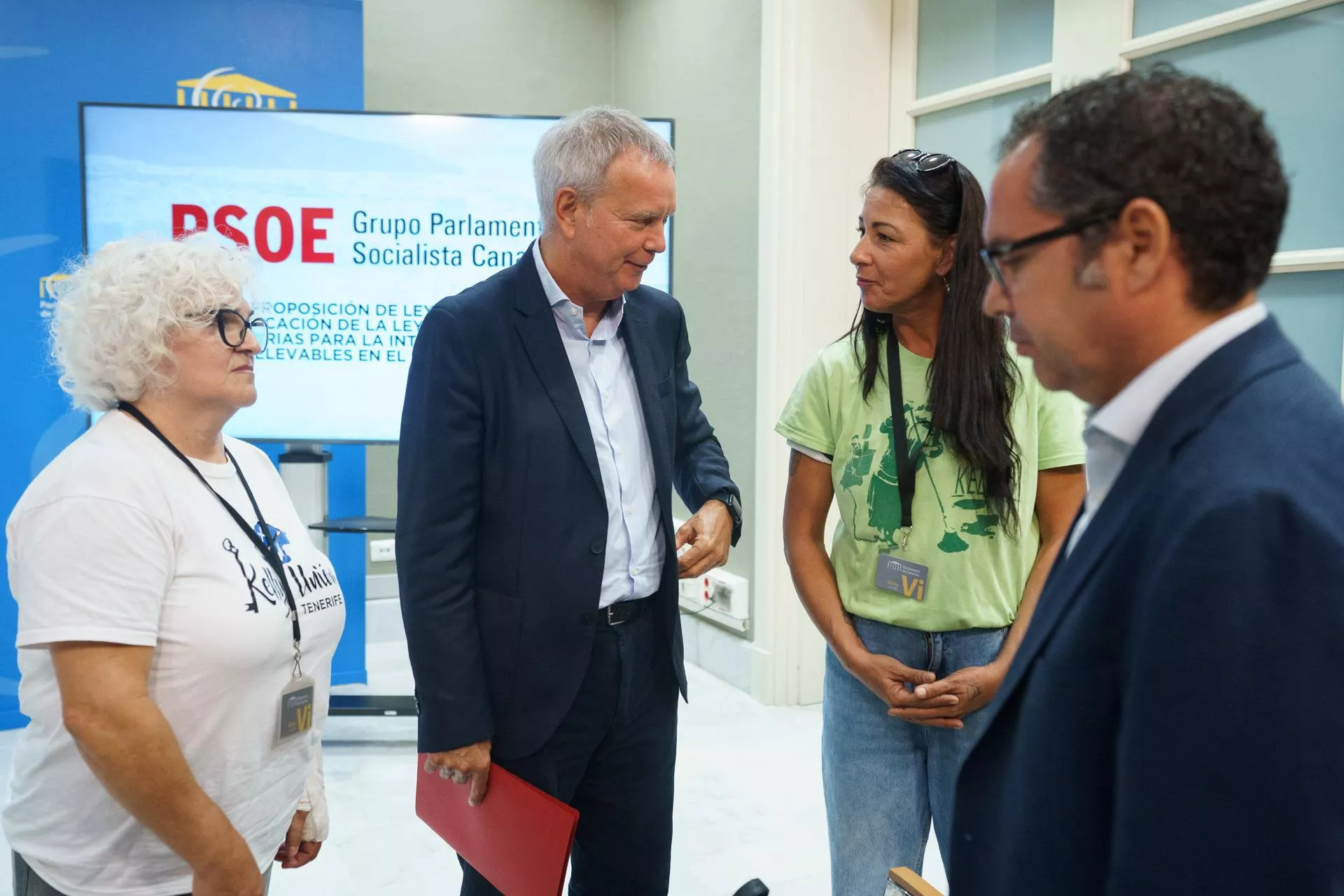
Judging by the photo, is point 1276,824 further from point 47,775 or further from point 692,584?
point 692,584

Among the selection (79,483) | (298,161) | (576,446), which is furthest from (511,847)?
(298,161)

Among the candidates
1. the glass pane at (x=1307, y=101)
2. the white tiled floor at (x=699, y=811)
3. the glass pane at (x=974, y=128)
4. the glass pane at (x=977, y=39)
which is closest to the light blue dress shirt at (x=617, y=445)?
the white tiled floor at (x=699, y=811)

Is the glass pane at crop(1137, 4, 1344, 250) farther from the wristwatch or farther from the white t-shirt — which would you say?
the white t-shirt

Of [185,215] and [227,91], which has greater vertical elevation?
[227,91]

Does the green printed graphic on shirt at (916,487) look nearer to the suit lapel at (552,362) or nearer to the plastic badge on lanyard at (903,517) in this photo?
the plastic badge on lanyard at (903,517)

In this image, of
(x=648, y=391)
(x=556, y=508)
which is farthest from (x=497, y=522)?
(x=648, y=391)

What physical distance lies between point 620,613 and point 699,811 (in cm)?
146

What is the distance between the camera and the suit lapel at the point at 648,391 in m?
1.60

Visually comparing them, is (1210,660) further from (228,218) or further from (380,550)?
(380,550)

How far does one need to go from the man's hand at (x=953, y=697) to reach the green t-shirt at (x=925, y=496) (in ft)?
0.23

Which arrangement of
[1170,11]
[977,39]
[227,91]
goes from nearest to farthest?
1. [1170,11]
2. [977,39]
3. [227,91]

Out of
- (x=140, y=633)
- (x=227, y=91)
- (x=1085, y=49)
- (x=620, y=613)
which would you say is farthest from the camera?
(x=227, y=91)

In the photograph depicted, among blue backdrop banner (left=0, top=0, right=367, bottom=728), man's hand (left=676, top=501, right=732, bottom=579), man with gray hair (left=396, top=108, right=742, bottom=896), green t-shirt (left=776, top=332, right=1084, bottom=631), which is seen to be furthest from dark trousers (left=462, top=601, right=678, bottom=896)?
blue backdrop banner (left=0, top=0, right=367, bottom=728)

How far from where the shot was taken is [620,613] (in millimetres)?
1539
